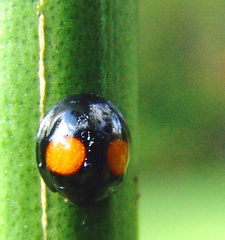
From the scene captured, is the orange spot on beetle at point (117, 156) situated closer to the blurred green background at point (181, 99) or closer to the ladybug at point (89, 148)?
the ladybug at point (89, 148)

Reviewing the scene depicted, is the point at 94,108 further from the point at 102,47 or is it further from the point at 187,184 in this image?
the point at 187,184

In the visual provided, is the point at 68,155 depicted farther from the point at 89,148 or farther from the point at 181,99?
the point at 181,99

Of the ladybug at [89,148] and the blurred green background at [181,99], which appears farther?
the blurred green background at [181,99]

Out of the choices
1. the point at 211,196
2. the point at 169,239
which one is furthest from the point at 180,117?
the point at 169,239

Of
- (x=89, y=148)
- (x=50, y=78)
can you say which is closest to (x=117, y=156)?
(x=89, y=148)

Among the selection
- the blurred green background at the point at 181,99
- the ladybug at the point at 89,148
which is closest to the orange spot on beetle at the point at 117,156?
the ladybug at the point at 89,148

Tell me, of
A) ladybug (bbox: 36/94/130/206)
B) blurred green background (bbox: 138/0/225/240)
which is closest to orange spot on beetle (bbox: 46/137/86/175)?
ladybug (bbox: 36/94/130/206)
